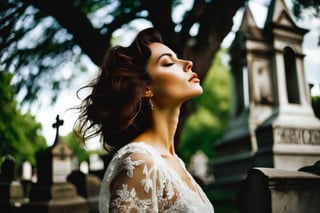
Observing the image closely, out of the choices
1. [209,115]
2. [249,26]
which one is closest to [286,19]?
[249,26]

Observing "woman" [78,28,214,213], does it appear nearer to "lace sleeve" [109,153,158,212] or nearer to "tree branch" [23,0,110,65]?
"lace sleeve" [109,153,158,212]

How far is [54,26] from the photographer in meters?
7.46

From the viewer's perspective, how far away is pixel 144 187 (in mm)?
1445

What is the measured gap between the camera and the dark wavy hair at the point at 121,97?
173 centimetres

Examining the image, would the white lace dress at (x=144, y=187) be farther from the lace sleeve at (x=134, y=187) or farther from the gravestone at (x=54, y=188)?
the gravestone at (x=54, y=188)

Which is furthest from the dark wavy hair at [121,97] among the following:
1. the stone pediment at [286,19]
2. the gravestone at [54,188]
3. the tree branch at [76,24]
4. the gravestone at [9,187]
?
the gravestone at [9,187]

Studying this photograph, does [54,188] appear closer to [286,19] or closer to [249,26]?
[249,26]

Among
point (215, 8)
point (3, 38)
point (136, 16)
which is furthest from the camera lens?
point (136, 16)

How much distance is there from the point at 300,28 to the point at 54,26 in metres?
5.47

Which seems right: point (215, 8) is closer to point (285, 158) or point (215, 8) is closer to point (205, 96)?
point (285, 158)

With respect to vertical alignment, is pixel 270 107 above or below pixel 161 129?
above

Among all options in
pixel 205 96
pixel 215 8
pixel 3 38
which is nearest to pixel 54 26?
pixel 3 38

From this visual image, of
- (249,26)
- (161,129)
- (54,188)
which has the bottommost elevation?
(54,188)

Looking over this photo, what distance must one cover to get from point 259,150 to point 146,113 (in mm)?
2645
